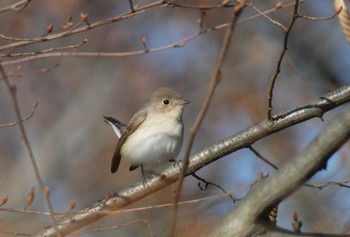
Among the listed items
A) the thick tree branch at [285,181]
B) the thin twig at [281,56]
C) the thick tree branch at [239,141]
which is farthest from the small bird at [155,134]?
the thick tree branch at [285,181]

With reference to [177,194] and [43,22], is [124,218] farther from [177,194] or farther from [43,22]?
[177,194]

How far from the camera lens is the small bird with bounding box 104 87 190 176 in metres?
6.30

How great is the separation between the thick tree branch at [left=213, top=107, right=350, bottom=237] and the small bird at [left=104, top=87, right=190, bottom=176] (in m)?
3.42

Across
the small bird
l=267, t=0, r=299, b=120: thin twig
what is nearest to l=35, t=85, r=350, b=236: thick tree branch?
l=267, t=0, r=299, b=120: thin twig

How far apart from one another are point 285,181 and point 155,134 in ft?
12.5

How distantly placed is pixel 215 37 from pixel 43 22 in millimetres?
3219

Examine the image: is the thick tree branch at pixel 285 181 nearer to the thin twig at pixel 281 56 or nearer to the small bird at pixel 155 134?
the thin twig at pixel 281 56

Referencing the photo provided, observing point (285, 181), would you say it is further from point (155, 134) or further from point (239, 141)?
point (155, 134)

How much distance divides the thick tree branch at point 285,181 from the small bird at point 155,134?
3419 millimetres

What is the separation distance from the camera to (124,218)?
29.3 ft

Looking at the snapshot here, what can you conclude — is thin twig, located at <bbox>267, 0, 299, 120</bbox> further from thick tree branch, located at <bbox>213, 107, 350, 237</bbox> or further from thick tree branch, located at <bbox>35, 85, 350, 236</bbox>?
thick tree branch, located at <bbox>213, 107, 350, 237</bbox>

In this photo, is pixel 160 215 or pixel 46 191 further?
pixel 160 215

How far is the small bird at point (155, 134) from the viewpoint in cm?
630

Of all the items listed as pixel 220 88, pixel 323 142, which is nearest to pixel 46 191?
pixel 323 142
